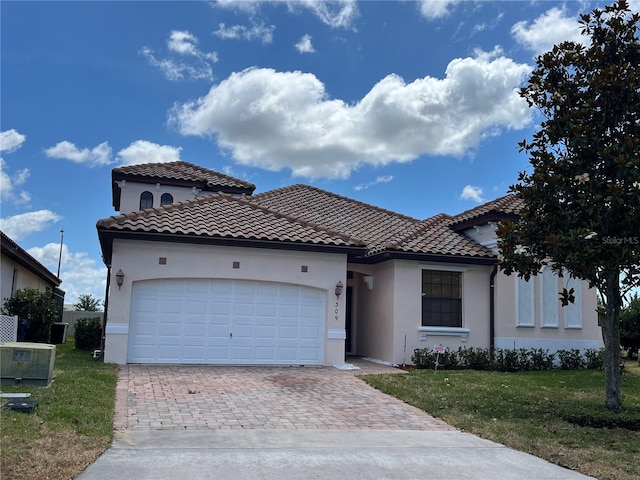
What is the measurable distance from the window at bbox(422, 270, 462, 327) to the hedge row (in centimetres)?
102

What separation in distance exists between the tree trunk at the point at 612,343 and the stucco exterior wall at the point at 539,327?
24.1 feet

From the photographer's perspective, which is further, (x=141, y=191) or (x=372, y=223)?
(x=141, y=191)

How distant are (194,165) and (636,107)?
19.9 meters

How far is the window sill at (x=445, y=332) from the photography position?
57.1 ft

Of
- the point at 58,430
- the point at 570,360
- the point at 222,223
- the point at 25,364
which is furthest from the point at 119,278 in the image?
the point at 570,360

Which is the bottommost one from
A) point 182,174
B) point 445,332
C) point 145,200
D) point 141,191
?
point 445,332

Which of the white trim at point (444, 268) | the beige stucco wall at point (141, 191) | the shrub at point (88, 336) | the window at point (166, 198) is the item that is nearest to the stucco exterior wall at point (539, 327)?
the white trim at point (444, 268)

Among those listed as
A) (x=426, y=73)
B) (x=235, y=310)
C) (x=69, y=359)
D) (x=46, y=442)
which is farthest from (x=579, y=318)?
(x=46, y=442)

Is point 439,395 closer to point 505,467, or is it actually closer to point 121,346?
point 505,467

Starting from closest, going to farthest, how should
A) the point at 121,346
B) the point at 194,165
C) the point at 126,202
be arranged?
1. the point at 121,346
2. the point at 126,202
3. the point at 194,165

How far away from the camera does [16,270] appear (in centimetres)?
2145

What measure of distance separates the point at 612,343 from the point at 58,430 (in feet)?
30.2

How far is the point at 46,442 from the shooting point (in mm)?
6621

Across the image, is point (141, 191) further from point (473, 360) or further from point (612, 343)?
point (612, 343)
